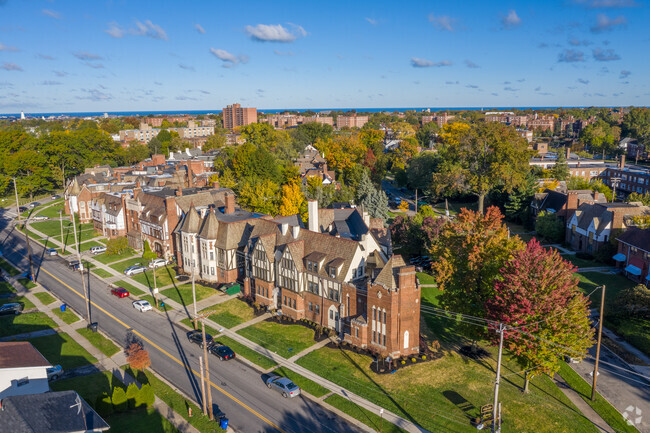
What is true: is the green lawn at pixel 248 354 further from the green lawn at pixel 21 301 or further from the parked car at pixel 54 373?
the green lawn at pixel 21 301

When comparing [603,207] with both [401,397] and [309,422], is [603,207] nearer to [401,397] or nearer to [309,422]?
[401,397]

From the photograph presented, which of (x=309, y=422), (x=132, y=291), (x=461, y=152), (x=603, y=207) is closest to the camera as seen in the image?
(x=309, y=422)

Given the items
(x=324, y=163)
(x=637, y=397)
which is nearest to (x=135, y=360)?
(x=637, y=397)

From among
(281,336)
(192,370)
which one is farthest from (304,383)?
(192,370)

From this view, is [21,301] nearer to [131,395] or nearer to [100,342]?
[100,342]

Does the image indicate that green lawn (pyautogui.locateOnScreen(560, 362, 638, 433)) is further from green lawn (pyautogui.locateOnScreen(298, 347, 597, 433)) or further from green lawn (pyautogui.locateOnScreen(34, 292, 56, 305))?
green lawn (pyautogui.locateOnScreen(34, 292, 56, 305))

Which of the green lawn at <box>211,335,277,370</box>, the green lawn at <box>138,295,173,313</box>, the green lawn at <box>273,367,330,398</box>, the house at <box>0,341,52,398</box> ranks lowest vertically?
the green lawn at <box>273,367,330,398</box>

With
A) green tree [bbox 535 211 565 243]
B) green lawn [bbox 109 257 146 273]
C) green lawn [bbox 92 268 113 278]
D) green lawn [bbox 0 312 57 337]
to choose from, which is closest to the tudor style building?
green lawn [bbox 109 257 146 273]
